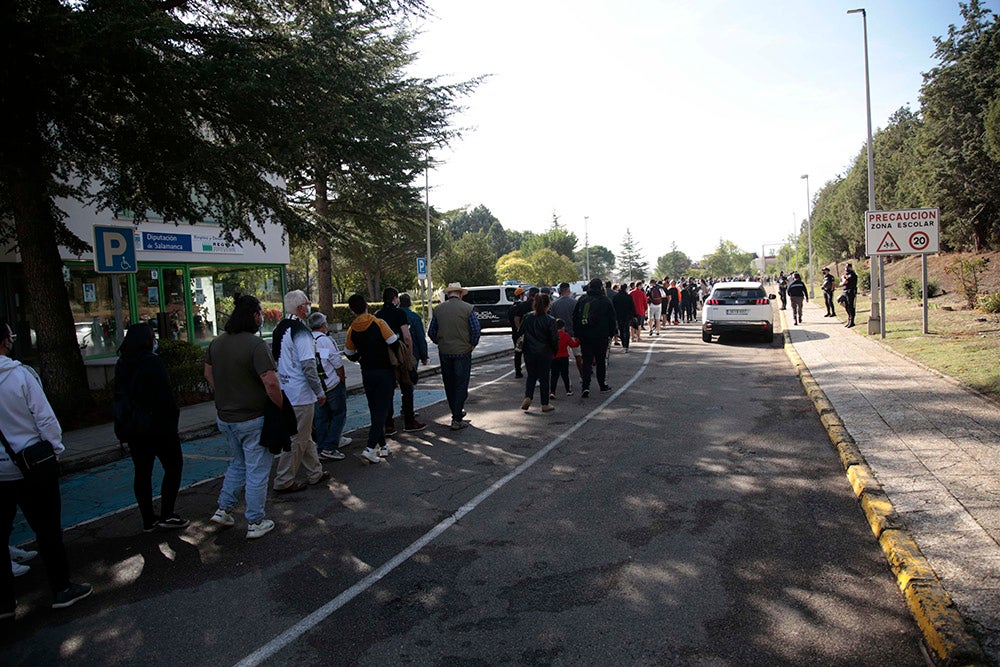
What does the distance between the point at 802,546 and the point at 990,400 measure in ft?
19.1

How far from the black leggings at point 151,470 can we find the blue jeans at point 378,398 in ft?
7.55

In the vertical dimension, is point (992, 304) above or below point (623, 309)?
below

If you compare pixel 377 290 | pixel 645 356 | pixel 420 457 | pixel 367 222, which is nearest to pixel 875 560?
pixel 420 457

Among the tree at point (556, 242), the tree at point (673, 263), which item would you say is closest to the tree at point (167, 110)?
the tree at point (556, 242)

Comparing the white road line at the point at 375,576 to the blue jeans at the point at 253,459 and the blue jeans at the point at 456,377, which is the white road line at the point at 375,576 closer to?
the blue jeans at the point at 253,459

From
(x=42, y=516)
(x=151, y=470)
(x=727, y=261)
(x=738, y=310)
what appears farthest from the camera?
(x=727, y=261)

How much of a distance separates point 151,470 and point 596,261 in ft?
509

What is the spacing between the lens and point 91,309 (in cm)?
1761

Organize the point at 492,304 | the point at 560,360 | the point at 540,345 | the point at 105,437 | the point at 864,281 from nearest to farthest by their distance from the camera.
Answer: the point at 105,437, the point at 540,345, the point at 560,360, the point at 492,304, the point at 864,281

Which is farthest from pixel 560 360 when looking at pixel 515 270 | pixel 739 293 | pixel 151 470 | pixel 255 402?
pixel 515 270

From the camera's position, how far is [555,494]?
6223mm

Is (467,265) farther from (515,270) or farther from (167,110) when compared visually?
(167,110)

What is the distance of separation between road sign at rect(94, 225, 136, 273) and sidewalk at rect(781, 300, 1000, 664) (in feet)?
33.4

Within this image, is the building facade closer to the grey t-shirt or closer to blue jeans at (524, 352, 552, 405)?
blue jeans at (524, 352, 552, 405)
